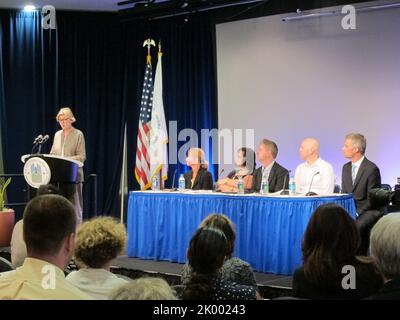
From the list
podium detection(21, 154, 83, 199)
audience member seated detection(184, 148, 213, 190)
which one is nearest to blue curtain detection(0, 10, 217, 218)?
audience member seated detection(184, 148, 213, 190)

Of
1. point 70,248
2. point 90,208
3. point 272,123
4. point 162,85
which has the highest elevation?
point 162,85

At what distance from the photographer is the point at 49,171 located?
5105 millimetres

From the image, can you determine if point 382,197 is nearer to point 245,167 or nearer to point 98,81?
point 245,167

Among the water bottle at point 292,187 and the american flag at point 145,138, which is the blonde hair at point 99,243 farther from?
the american flag at point 145,138

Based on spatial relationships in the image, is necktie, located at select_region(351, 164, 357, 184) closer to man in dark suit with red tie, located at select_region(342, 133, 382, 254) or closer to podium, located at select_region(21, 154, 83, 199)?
man in dark suit with red tie, located at select_region(342, 133, 382, 254)

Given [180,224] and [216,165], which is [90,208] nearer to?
[216,165]

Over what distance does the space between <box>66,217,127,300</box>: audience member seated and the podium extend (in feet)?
10.4

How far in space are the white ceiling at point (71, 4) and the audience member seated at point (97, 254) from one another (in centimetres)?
616

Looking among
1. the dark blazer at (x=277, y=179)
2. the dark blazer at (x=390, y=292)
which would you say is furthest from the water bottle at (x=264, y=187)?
the dark blazer at (x=390, y=292)

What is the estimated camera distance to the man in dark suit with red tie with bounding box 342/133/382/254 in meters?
4.87

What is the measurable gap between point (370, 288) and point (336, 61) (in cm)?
466

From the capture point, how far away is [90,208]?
26.7 feet

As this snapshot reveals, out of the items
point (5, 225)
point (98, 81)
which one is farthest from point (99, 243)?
point (98, 81)
